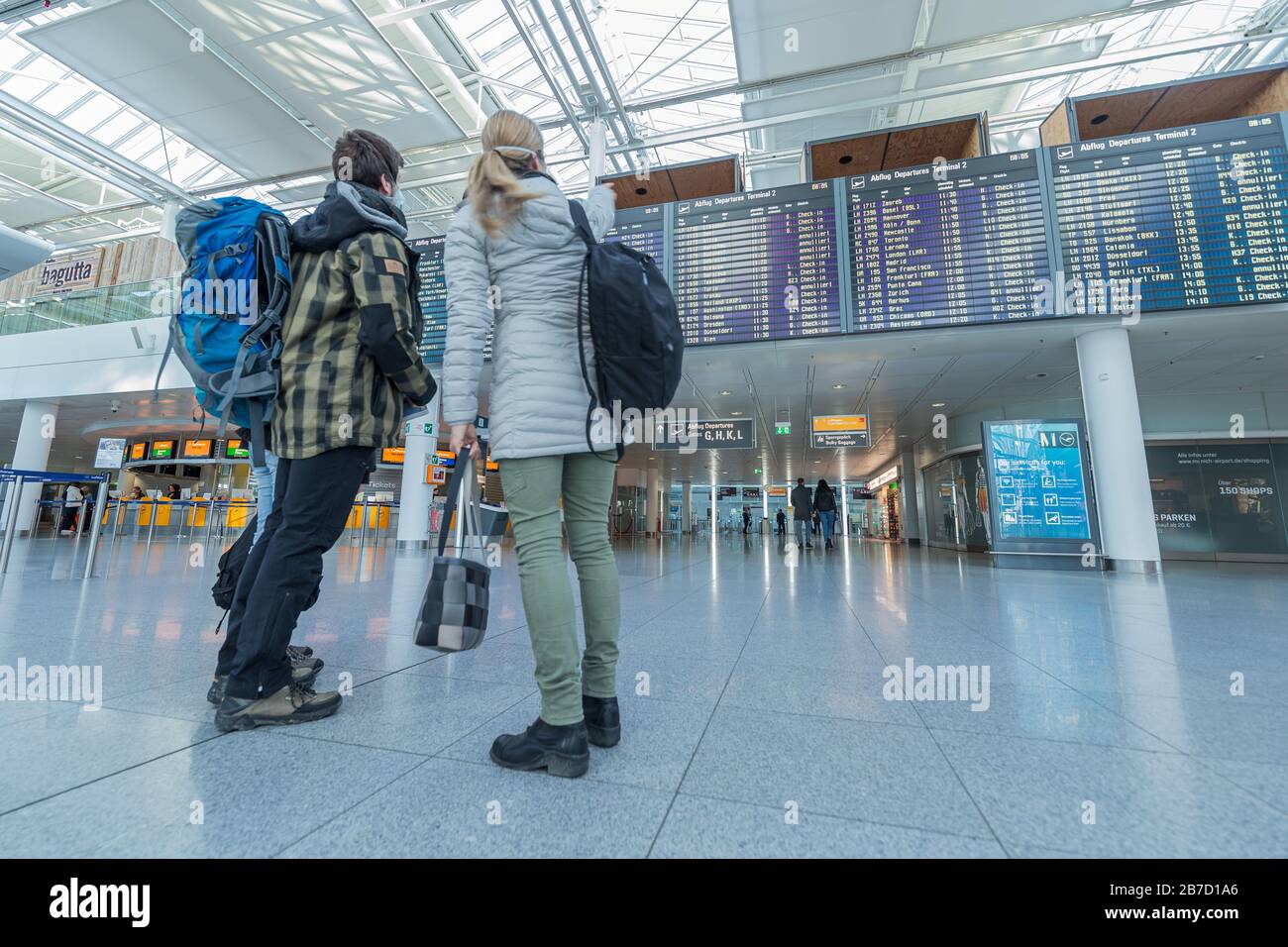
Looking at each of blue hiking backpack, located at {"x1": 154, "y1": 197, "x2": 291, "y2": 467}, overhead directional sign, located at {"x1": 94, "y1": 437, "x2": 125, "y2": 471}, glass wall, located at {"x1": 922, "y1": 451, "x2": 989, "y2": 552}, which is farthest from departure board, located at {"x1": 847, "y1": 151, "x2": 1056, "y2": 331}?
overhead directional sign, located at {"x1": 94, "y1": 437, "x2": 125, "y2": 471}

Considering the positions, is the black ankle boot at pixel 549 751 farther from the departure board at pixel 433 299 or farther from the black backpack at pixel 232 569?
the departure board at pixel 433 299

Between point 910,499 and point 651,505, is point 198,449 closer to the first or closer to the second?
point 651,505

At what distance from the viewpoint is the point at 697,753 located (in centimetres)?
127

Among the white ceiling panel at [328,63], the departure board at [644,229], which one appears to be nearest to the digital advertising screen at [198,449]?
Result: the white ceiling panel at [328,63]

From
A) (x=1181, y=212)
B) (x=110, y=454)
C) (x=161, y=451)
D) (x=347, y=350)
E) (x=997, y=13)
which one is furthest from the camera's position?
(x=161, y=451)

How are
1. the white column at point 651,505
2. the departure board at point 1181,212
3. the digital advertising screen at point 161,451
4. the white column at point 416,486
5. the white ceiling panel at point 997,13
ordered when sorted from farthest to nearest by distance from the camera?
the white column at point 651,505, the digital advertising screen at point 161,451, the white column at point 416,486, the white ceiling panel at point 997,13, the departure board at point 1181,212

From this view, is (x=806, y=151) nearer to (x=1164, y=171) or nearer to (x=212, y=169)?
(x=1164, y=171)

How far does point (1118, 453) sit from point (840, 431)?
4.45 metres

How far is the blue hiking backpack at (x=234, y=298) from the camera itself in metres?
1.60

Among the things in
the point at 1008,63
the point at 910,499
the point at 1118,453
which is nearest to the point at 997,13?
the point at 1008,63

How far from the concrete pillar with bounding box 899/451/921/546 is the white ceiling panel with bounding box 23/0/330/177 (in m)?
16.7

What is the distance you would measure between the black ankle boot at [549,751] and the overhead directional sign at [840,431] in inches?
380

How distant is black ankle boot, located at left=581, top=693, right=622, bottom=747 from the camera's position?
1311mm
